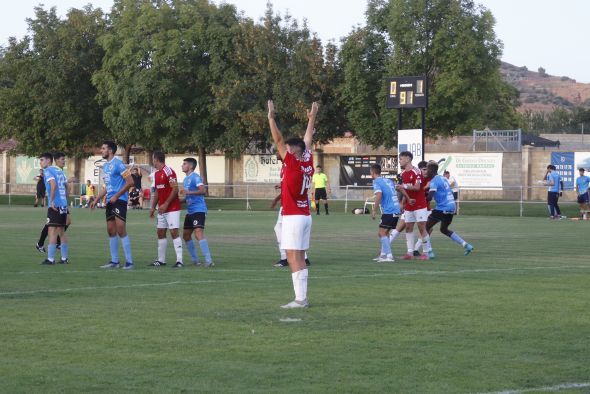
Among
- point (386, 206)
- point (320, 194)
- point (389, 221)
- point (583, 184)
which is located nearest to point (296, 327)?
point (389, 221)

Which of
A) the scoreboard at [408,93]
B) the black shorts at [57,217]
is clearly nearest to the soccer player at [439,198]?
the black shorts at [57,217]

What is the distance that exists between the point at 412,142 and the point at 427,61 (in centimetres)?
1873

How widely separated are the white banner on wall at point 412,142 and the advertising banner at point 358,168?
20813 mm

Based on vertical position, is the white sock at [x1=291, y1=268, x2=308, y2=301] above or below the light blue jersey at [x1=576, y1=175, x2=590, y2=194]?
below

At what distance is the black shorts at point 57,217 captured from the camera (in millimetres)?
18156

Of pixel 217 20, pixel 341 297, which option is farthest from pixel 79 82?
pixel 341 297

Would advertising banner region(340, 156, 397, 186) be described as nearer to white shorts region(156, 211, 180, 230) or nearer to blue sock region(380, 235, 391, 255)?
blue sock region(380, 235, 391, 255)

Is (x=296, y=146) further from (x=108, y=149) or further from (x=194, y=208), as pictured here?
(x=194, y=208)

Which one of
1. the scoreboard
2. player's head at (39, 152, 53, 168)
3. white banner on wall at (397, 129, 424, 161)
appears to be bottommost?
player's head at (39, 152, 53, 168)

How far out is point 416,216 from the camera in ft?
65.3

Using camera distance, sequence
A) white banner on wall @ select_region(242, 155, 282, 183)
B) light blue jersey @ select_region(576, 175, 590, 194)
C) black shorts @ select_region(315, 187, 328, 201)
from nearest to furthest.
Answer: light blue jersey @ select_region(576, 175, 590, 194), black shorts @ select_region(315, 187, 328, 201), white banner on wall @ select_region(242, 155, 282, 183)

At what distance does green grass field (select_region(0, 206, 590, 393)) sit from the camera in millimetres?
7883

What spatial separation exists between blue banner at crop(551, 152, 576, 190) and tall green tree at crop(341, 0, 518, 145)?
4.78 metres

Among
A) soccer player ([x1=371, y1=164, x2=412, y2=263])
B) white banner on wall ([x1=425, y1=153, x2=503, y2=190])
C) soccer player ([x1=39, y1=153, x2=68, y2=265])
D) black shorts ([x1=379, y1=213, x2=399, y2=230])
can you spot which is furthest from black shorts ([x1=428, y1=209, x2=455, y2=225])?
white banner on wall ([x1=425, y1=153, x2=503, y2=190])
